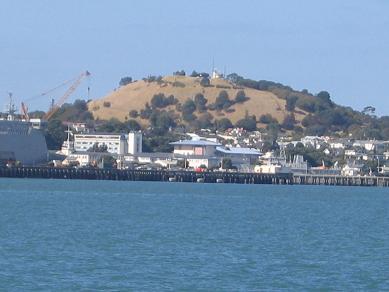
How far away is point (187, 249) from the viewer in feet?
153

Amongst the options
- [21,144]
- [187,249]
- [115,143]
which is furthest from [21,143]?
[187,249]

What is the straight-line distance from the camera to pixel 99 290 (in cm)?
3609

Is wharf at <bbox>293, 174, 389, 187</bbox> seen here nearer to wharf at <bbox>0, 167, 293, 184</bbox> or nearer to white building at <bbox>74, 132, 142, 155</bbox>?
wharf at <bbox>0, 167, 293, 184</bbox>

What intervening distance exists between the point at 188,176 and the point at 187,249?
113 m

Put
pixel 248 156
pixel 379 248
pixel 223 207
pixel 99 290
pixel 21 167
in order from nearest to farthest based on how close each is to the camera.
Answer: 1. pixel 99 290
2. pixel 379 248
3. pixel 223 207
4. pixel 21 167
5. pixel 248 156

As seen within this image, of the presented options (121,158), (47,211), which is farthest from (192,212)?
(121,158)

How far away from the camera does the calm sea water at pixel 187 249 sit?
3819 centimetres

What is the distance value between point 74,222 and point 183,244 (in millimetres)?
11951

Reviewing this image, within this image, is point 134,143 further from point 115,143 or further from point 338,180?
point 338,180

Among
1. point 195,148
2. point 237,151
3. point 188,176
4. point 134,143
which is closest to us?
point 188,176

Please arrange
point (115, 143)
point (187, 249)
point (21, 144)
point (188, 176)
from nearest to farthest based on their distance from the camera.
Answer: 1. point (187, 249)
2. point (188, 176)
3. point (21, 144)
4. point (115, 143)

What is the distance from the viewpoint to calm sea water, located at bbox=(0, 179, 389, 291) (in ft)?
125

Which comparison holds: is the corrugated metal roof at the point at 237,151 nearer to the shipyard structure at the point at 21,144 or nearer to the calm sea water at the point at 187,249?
the shipyard structure at the point at 21,144

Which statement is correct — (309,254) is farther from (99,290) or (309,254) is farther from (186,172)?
(186,172)
